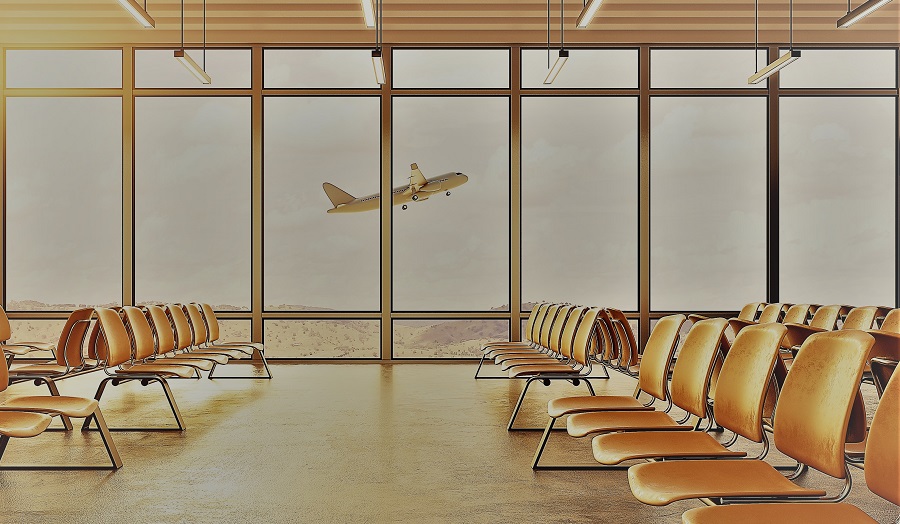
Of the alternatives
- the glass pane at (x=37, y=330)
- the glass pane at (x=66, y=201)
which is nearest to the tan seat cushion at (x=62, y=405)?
the glass pane at (x=66, y=201)

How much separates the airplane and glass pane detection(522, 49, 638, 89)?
1704mm

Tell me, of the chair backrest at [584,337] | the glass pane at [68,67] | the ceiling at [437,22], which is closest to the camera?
the chair backrest at [584,337]

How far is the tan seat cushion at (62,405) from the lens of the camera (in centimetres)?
394

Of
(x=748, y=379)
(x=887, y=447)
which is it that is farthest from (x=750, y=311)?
(x=887, y=447)

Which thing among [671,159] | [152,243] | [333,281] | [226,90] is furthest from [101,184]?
[671,159]

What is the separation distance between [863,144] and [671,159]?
8.81 ft

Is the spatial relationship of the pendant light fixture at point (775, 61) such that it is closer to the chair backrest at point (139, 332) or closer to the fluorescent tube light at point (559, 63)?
the fluorescent tube light at point (559, 63)

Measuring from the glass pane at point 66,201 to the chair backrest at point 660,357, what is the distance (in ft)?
27.6

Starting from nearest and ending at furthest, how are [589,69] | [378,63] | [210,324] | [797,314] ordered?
1. [797,314]
2. [378,63]
3. [210,324]
4. [589,69]

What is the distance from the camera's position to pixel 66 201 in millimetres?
10430

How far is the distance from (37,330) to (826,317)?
971 cm

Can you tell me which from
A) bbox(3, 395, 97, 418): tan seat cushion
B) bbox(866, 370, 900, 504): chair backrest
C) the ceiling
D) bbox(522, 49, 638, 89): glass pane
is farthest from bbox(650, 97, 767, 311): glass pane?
bbox(866, 370, 900, 504): chair backrest

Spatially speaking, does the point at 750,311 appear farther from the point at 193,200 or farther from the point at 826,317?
the point at 193,200

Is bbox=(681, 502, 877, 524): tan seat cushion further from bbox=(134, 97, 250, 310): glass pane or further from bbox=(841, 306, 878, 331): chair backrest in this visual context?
bbox=(134, 97, 250, 310): glass pane
